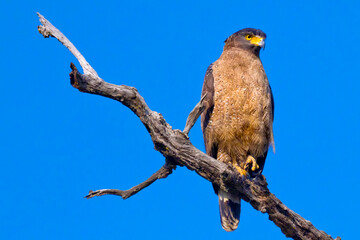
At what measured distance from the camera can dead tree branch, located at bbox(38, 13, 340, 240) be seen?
4926 mm

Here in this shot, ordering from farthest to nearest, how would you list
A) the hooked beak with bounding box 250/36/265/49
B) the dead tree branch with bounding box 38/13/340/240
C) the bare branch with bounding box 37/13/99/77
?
the hooked beak with bounding box 250/36/265/49
the bare branch with bounding box 37/13/99/77
the dead tree branch with bounding box 38/13/340/240

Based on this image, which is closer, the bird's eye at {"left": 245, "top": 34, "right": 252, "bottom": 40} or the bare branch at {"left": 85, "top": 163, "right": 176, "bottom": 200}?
the bare branch at {"left": 85, "top": 163, "right": 176, "bottom": 200}

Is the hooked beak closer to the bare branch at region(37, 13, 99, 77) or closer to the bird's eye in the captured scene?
the bird's eye

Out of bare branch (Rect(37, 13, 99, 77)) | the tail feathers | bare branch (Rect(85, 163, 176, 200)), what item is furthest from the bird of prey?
bare branch (Rect(37, 13, 99, 77))

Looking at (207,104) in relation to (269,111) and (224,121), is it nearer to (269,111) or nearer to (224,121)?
(224,121)

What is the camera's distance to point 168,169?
5.42m

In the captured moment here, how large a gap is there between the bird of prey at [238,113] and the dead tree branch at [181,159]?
0.52m

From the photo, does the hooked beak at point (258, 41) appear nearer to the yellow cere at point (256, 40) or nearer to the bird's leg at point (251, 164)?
the yellow cere at point (256, 40)

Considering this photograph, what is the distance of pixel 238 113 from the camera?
612cm

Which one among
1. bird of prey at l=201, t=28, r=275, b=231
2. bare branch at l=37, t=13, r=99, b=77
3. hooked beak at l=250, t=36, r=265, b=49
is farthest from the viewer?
hooked beak at l=250, t=36, r=265, b=49

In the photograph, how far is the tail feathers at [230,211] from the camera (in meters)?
6.39

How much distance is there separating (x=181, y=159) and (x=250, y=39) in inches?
90.3

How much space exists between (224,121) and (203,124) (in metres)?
0.43

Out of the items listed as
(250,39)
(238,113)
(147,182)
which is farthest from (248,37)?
(147,182)
